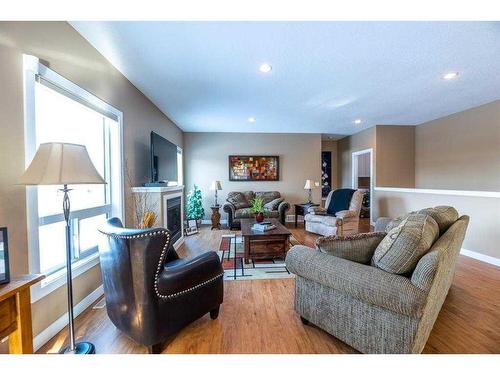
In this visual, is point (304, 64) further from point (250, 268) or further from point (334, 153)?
point (334, 153)

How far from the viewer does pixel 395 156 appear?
5.79 metres

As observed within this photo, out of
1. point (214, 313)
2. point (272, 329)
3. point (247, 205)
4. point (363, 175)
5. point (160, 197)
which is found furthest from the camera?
point (363, 175)

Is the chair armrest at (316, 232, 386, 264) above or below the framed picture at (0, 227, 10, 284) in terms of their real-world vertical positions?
below

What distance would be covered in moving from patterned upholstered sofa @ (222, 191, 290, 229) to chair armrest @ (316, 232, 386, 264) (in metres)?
3.48

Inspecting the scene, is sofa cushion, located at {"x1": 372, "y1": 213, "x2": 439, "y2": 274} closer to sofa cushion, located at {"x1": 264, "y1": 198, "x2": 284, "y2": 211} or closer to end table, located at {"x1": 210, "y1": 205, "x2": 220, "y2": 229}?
sofa cushion, located at {"x1": 264, "y1": 198, "x2": 284, "y2": 211}

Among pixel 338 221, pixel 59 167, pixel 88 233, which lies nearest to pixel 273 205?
pixel 338 221

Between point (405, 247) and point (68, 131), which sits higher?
point (68, 131)

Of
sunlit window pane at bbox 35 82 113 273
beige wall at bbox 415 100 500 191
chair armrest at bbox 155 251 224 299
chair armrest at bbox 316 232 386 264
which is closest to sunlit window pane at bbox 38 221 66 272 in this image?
sunlit window pane at bbox 35 82 113 273

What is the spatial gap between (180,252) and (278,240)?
1684mm

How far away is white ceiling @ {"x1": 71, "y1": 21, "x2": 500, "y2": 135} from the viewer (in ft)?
6.65

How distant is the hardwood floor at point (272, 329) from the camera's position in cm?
161

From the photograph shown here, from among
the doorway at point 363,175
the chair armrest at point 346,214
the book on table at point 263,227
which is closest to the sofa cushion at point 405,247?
the book on table at point 263,227

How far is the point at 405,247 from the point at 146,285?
1620 millimetres
